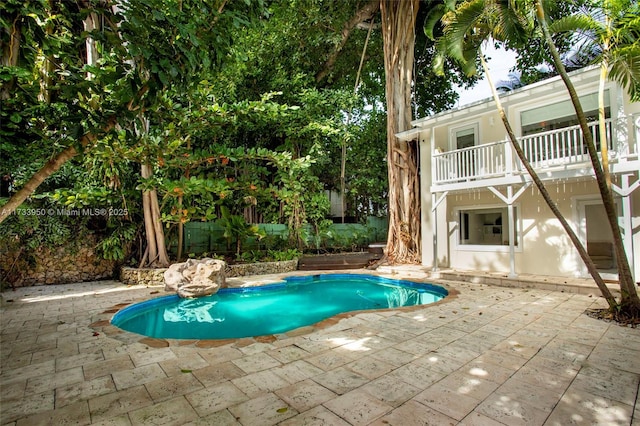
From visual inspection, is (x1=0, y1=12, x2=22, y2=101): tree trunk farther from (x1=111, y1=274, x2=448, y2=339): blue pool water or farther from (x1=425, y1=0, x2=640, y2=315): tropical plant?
(x1=425, y1=0, x2=640, y2=315): tropical plant

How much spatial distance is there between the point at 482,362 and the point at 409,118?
9157 mm

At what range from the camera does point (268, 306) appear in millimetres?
6387

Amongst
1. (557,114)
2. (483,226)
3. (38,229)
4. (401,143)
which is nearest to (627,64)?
(557,114)

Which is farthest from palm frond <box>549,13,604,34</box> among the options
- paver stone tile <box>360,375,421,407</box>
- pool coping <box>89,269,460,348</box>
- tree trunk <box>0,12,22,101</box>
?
tree trunk <box>0,12,22,101</box>

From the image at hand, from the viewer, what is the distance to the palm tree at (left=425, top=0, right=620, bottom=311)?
4426 mm

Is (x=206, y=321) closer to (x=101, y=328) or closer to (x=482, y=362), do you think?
(x=101, y=328)

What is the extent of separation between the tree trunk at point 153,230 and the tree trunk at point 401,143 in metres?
6.64

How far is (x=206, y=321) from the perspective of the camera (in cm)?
538

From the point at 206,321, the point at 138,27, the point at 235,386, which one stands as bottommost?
the point at 206,321

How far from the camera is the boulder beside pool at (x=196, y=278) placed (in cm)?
644

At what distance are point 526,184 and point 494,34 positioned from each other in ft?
10.6

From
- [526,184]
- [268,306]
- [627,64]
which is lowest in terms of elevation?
[268,306]

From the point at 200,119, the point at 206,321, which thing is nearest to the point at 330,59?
the point at 200,119

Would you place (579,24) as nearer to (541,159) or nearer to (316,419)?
(541,159)
